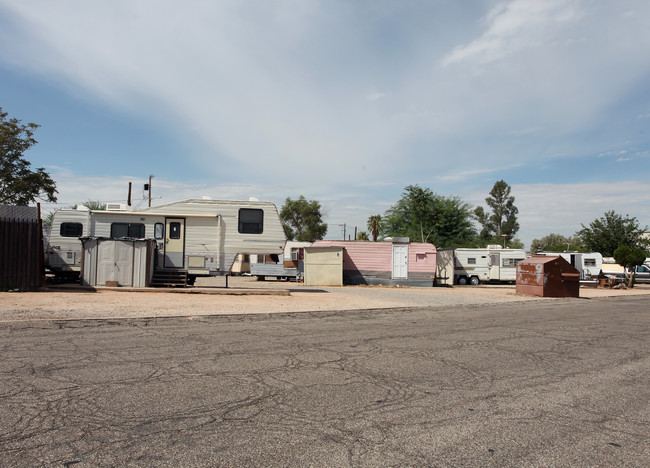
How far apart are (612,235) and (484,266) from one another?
17078mm

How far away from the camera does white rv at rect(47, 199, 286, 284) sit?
58.6 feet

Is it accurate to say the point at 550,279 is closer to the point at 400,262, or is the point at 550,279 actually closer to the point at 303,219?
the point at 400,262

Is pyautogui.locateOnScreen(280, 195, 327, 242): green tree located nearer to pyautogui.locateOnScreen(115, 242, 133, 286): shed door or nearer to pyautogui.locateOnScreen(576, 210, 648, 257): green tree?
pyautogui.locateOnScreen(576, 210, 648, 257): green tree

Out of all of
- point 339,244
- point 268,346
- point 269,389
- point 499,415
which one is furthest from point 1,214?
point 339,244

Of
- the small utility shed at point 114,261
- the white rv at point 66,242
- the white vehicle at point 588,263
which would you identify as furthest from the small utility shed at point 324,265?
the white vehicle at point 588,263

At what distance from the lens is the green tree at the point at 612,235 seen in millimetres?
41938

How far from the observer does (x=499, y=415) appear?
4.70 metres

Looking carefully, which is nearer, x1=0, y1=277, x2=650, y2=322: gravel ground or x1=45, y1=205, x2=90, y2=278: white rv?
x1=0, y1=277, x2=650, y2=322: gravel ground

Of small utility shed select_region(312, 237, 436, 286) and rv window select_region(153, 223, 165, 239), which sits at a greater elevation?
rv window select_region(153, 223, 165, 239)

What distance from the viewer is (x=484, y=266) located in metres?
32.9

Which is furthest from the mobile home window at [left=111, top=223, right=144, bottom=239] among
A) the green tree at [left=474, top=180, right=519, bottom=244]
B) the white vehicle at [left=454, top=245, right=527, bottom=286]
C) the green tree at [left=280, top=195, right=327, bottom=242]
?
the green tree at [left=474, top=180, right=519, bottom=244]

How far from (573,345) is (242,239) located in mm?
12178

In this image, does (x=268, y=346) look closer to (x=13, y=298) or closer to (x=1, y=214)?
(x=13, y=298)

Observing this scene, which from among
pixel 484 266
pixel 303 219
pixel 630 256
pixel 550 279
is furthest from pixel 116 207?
pixel 303 219
